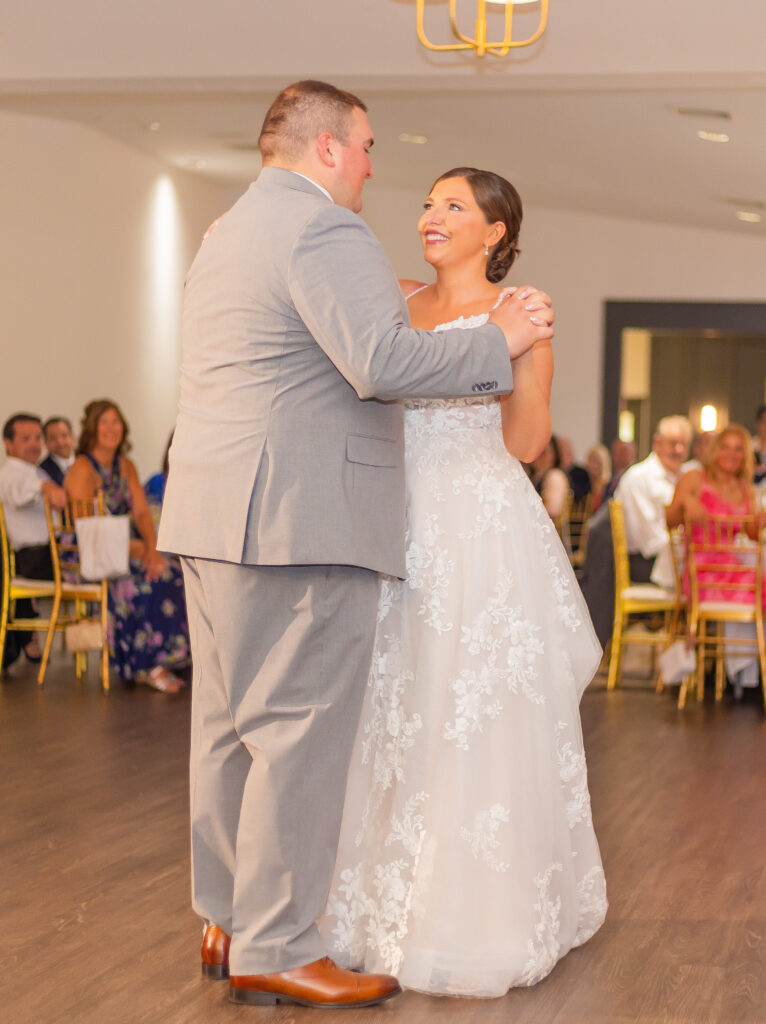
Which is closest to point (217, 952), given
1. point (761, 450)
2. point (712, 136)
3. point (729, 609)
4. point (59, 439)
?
point (729, 609)

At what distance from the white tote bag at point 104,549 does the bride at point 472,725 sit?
3.82m

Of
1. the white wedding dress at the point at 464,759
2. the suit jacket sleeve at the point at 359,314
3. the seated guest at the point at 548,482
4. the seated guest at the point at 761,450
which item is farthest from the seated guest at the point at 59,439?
the suit jacket sleeve at the point at 359,314

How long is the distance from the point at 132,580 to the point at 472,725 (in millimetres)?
4432

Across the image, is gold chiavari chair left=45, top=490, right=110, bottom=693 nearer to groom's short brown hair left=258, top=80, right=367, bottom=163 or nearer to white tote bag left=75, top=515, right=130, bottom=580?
white tote bag left=75, top=515, right=130, bottom=580

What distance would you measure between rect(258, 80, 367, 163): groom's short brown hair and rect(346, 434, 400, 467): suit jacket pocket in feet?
1.73

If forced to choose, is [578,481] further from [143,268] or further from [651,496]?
[143,268]

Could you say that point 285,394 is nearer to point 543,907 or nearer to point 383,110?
point 543,907

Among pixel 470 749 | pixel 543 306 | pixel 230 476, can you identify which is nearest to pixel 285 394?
pixel 230 476

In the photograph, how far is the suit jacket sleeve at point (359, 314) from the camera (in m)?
2.21

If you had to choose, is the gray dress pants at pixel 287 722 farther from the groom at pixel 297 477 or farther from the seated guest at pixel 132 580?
the seated guest at pixel 132 580

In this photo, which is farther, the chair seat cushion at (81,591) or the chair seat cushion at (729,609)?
the chair seat cushion at (81,591)

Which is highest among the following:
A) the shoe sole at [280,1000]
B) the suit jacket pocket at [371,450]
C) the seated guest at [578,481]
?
the suit jacket pocket at [371,450]

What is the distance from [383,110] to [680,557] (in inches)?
140

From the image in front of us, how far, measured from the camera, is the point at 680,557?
730 cm
